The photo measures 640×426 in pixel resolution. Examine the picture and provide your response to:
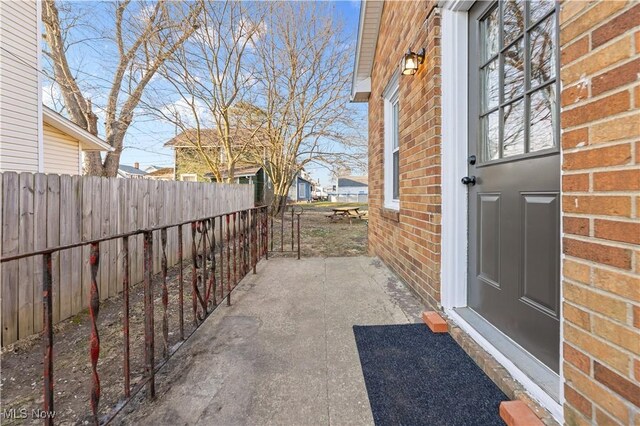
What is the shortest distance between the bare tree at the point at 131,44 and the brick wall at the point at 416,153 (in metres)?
7.31

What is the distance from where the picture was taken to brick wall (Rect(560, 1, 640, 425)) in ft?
2.89

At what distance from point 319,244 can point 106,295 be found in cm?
405

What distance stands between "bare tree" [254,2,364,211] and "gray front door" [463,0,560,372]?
387 inches

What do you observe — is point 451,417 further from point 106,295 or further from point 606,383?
point 106,295

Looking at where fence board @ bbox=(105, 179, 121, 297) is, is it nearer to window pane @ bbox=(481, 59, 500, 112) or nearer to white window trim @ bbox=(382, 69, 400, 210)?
white window trim @ bbox=(382, 69, 400, 210)

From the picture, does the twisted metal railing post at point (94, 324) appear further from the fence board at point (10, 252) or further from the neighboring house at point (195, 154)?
the neighboring house at point (195, 154)

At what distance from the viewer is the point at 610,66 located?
0.94 meters

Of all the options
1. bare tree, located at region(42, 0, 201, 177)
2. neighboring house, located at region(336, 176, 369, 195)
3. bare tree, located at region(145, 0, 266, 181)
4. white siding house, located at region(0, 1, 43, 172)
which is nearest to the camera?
white siding house, located at region(0, 1, 43, 172)

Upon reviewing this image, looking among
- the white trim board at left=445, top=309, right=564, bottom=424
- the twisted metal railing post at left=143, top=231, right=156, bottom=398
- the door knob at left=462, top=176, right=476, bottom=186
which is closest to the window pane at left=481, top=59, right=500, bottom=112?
the door knob at left=462, top=176, right=476, bottom=186

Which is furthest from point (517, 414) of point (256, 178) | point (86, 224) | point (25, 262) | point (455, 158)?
point (256, 178)

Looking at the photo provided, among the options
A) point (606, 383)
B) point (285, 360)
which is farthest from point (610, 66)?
point (285, 360)

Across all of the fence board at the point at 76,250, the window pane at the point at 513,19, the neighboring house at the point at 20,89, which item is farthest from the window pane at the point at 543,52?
the neighboring house at the point at 20,89

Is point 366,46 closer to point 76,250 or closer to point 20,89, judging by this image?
point 76,250

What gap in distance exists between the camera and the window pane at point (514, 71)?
163 cm
